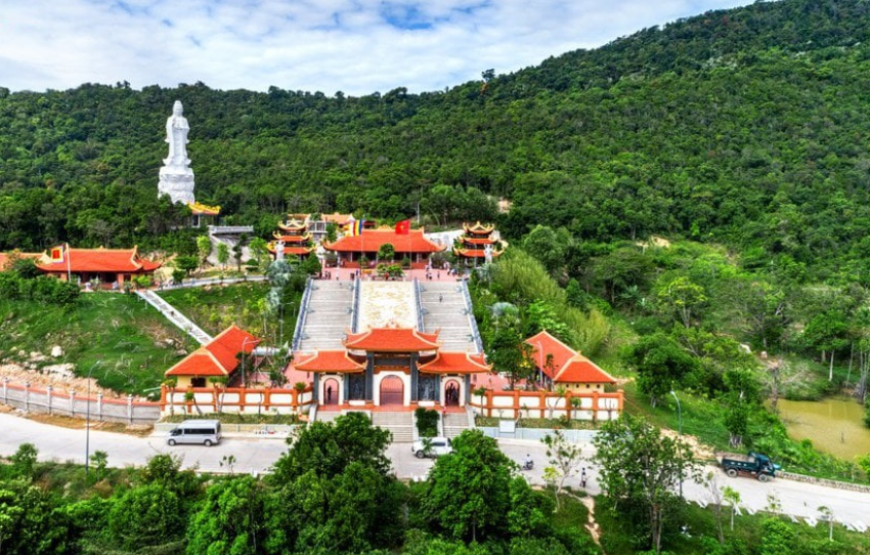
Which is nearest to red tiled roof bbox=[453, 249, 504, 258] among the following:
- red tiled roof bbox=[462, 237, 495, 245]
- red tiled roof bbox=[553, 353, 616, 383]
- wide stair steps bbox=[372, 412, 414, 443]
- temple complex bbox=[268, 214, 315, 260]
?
red tiled roof bbox=[462, 237, 495, 245]

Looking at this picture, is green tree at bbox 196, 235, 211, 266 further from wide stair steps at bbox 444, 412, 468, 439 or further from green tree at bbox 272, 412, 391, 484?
green tree at bbox 272, 412, 391, 484

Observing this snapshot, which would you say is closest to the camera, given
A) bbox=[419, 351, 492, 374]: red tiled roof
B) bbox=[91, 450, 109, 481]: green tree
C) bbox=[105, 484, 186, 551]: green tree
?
bbox=[105, 484, 186, 551]: green tree

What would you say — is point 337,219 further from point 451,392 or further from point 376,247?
point 451,392

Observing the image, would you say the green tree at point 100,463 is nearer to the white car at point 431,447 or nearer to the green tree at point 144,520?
the green tree at point 144,520

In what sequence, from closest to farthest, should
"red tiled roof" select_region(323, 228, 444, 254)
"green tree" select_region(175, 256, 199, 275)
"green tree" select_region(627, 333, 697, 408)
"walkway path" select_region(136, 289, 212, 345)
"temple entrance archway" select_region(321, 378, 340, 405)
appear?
"temple entrance archway" select_region(321, 378, 340, 405) → "green tree" select_region(627, 333, 697, 408) → "walkway path" select_region(136, 289, 212, 345) → "green tree" select_region(175, 256, 199, 275) → "red tiled roof" select_region(323, 228, 444, 254)

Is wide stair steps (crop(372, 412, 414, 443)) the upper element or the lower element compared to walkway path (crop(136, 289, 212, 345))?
lower

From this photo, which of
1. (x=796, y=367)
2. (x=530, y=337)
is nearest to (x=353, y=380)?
(x=530, y=337)

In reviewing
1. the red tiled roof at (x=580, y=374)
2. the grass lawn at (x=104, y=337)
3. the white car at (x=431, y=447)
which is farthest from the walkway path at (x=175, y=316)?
the red tiled roof at (x=580, y=374)

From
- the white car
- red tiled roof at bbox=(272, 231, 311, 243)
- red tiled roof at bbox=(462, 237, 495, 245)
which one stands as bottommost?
the white car
